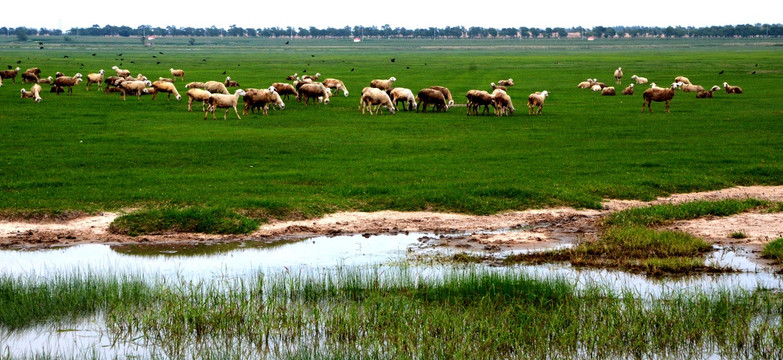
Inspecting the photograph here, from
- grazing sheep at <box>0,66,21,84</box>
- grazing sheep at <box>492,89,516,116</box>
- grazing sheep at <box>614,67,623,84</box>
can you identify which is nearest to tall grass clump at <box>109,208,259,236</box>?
grazing sheep at <box>492,89,516,116</box>

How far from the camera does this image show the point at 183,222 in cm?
1566

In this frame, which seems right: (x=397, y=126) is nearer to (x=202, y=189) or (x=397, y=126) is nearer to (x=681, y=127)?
(x=681, y=127)

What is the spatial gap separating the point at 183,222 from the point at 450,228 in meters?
4.91

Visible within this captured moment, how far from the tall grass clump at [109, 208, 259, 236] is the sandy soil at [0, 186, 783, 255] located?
8.4 inches

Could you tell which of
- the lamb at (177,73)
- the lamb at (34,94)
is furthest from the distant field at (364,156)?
the lamb at (177,73)

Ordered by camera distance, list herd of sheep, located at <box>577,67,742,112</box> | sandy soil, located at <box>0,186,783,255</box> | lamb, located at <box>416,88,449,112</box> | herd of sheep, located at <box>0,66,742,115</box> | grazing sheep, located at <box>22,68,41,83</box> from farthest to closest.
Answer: grazing sheep, located at <box>22,68,41,83</box>, herd of sheep, located at <box>577,67,742,112</box>, lamb, located at <box>416,88,449,112</box>, herd of sheep, located at <box>0,66,742,115</box>, sandy soil, located at <box>0,186,783,255</box>

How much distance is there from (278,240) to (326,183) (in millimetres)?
4142

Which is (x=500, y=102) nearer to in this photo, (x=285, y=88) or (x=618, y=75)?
(x=285, y=88)

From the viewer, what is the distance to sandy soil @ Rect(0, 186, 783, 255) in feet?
49.0

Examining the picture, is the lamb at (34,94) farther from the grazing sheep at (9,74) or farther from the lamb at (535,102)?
the lamb at (535,102)

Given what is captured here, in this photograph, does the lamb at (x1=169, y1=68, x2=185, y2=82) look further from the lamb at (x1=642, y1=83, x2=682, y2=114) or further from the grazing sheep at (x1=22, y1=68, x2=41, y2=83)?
the lamb at (x1=642, y1=83, x2=682, y2=114)

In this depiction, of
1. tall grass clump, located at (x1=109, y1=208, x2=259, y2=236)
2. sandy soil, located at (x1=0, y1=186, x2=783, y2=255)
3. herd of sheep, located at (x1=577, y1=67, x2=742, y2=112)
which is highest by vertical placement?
herd of sheep, located at (x1=577, y1=67, x2=742, y2=112)

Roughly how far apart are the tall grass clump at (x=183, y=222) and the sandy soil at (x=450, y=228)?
0.70 feet

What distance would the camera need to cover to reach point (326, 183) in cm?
1920
